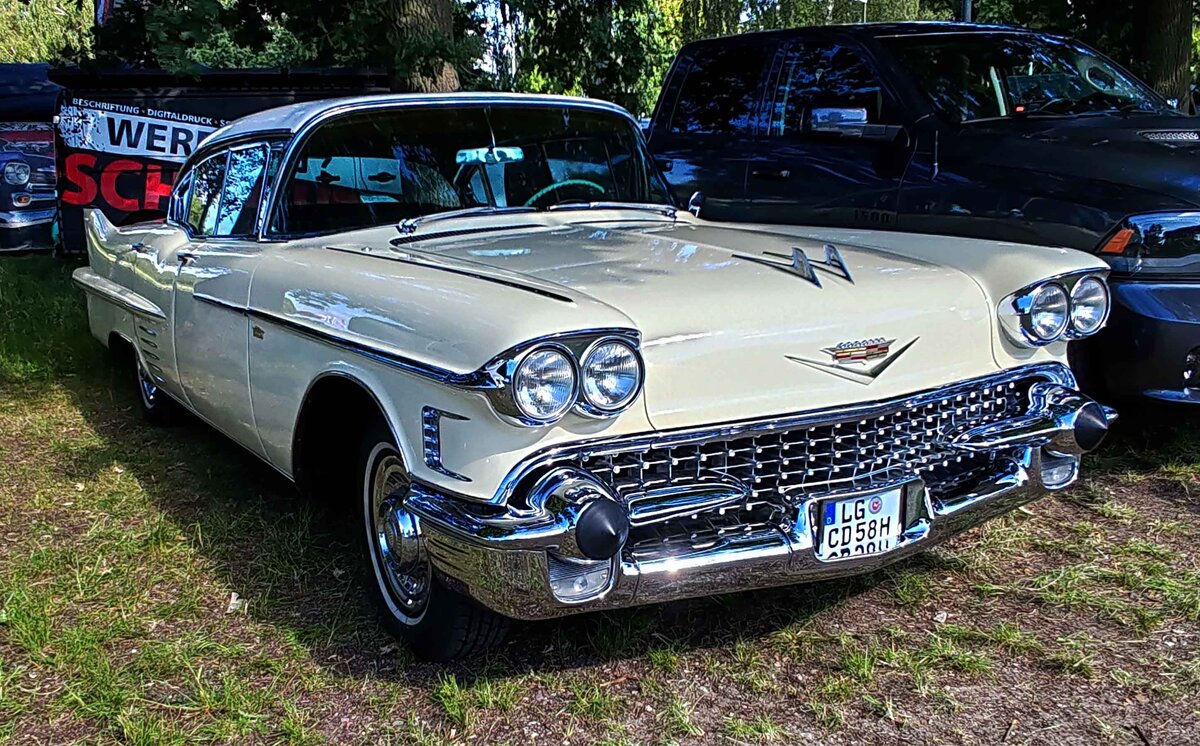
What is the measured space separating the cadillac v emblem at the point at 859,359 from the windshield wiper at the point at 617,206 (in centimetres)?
147

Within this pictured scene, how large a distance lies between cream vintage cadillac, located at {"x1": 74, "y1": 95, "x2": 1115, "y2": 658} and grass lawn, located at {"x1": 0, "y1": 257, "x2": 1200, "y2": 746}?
250 millimetres

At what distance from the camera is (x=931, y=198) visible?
4.67 metres

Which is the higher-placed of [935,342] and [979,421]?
[935,342]

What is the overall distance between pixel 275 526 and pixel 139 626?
0.78 metres

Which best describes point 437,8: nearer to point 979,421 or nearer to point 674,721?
point 979,421

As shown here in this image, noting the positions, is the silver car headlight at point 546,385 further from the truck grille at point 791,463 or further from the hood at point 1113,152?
the hood at point 1113,152

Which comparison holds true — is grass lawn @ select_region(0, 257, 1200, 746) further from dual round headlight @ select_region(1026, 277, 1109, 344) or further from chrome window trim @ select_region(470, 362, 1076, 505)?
dual round headlight @ select_region(1026, 277, 1109, 344)

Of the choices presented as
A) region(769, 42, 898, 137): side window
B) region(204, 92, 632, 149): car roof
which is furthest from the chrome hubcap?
region(769, 42, 898, 137): side window

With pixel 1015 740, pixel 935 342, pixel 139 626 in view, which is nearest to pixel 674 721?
pixel 1015 740

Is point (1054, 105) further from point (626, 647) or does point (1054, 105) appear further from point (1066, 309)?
point (626, 647)

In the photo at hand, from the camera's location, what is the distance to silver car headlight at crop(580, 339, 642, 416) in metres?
2.36

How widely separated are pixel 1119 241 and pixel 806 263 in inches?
68.2

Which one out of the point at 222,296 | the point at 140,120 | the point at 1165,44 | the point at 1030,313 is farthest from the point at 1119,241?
the point at 140,120

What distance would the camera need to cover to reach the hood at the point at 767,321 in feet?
8.20
